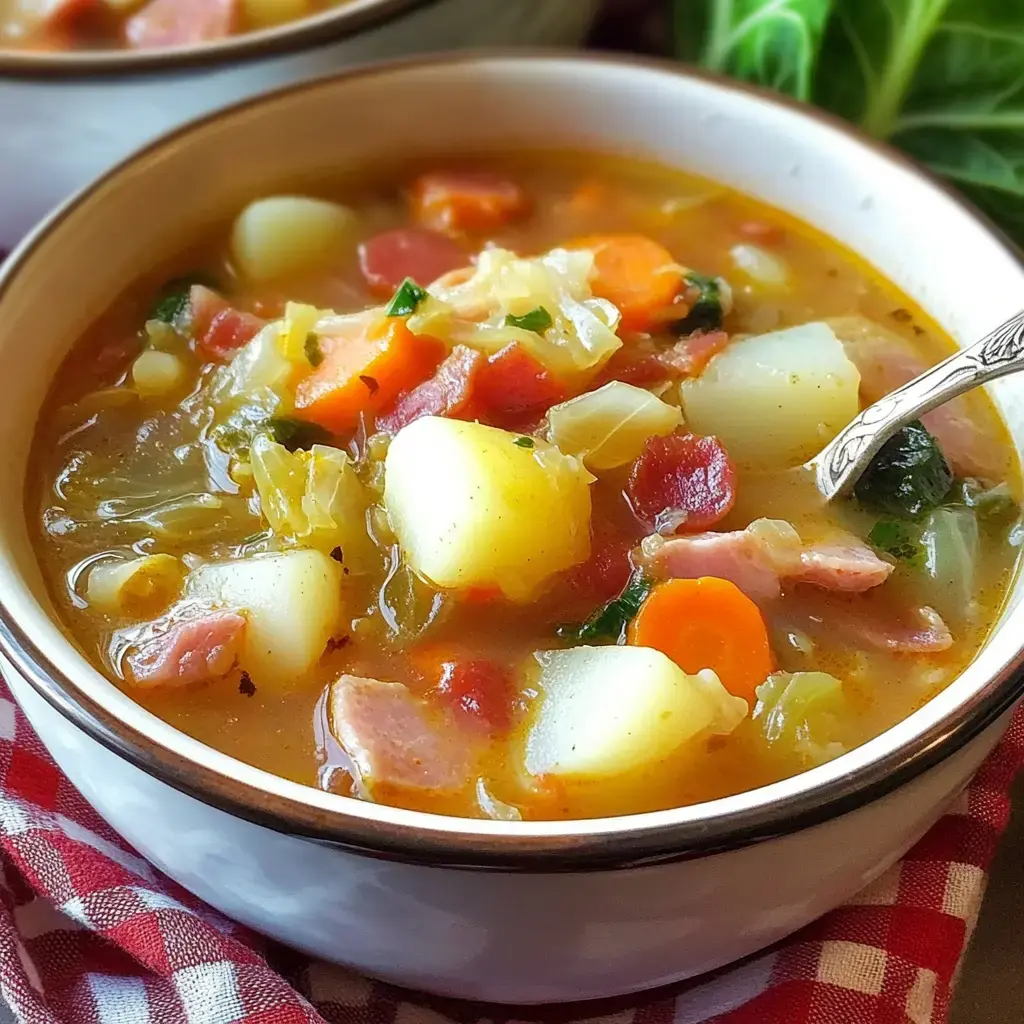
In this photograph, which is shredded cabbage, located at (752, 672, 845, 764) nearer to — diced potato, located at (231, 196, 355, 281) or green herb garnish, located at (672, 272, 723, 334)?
green herb garnish, located at (672, 272, 723, 334)

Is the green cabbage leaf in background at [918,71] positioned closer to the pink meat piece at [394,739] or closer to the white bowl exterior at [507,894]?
the white bowl exterior at [507,894]

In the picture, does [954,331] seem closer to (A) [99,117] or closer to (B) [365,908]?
(B) [365,908]

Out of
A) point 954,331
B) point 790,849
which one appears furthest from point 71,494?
point 954,331

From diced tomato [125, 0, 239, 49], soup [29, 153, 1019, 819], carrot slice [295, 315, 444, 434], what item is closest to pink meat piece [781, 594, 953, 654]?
soup [29, 153, 1019, 819]

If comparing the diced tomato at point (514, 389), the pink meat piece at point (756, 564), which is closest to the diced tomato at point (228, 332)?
the diced tomato at point (514, 389)

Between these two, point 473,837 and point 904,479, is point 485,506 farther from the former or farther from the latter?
point 904,479
